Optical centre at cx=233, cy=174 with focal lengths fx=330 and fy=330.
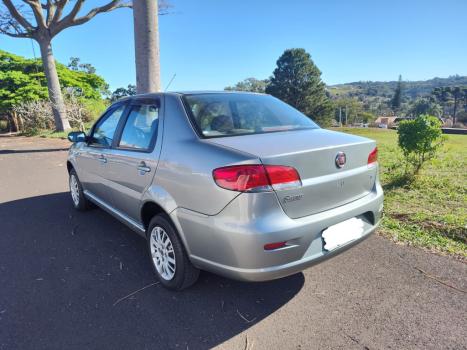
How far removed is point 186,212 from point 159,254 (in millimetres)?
705

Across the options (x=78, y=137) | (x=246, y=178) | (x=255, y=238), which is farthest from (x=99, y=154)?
(x=255, y=238)

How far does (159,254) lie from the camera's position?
9.63ft

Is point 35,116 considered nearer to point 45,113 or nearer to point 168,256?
point 45,113

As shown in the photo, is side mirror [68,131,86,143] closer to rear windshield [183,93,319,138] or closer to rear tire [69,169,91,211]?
rear tire [69,169,91,211]

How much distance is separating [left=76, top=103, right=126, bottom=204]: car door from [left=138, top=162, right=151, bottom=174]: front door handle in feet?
2.86

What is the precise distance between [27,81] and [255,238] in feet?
86.3

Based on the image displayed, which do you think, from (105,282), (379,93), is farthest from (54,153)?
(379,93)

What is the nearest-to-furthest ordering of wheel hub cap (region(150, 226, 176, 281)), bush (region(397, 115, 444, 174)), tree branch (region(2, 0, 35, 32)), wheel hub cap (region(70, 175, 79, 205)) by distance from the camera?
wheel hub cap (region(150, 226, 176, 281))
wheel hub cap (region(70, 175, 79, 205))
bush (region(397, 115, 444, 174))
tree branch (region(2, 0, 35, 32))

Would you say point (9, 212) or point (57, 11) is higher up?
point (57, 11)

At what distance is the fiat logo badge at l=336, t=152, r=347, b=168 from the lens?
2.47 m

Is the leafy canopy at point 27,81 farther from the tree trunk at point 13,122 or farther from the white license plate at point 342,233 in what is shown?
the white license plate at point 342,233

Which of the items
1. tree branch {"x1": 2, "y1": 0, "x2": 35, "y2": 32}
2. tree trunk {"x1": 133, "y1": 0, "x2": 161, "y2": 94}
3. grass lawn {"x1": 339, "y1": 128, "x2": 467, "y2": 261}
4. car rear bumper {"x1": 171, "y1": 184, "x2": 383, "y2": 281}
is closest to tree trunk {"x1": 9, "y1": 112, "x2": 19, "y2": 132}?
tree branch {"x1": 2, "y1": 0, "x2": 35, "y2": 32}

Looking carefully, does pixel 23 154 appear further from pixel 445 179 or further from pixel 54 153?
pixel 445 179

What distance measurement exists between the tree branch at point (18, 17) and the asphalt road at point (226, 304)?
15.8 metres
